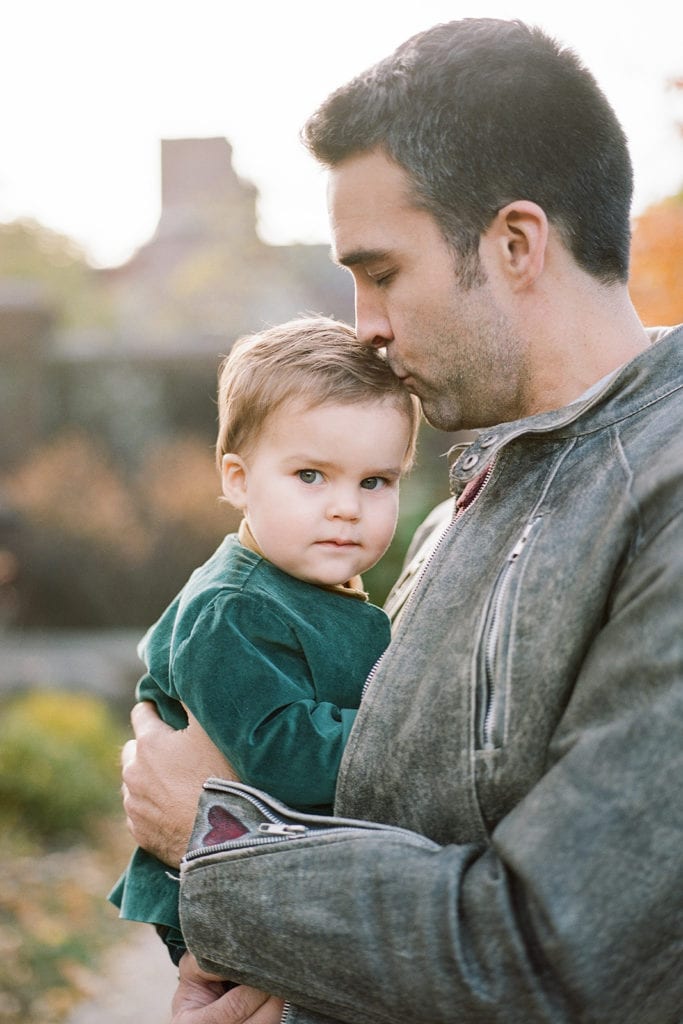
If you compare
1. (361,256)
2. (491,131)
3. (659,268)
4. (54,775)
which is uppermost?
(659,268)

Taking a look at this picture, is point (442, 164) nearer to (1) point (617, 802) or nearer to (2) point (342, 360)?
(2) point (342, 360)

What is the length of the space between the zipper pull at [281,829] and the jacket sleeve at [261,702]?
0.61 feet

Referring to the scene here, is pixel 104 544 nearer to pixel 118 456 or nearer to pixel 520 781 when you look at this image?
pixel 118 456

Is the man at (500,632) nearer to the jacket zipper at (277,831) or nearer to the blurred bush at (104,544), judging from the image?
the jacket zipper at (277,831)

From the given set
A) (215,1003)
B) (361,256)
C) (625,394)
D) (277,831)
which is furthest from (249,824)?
(361,256)

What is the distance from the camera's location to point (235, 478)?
7.26 feet

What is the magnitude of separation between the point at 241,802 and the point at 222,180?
23.6 m

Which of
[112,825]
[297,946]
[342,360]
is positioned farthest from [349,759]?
[112,825]

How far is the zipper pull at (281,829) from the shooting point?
5.32 ft

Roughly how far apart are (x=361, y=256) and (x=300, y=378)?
0.26m

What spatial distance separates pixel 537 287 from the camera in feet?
6.85

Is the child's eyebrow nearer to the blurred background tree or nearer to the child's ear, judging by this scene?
the child's ear

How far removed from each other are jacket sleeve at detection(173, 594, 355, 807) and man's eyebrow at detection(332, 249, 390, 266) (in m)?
0.67

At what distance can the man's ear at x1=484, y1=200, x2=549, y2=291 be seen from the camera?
203 cm
